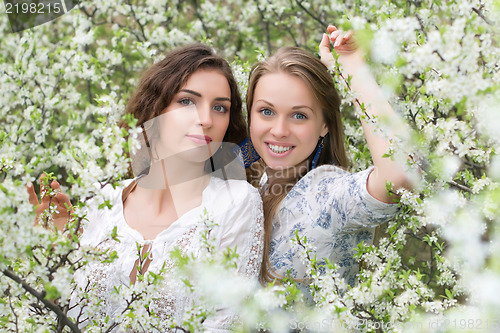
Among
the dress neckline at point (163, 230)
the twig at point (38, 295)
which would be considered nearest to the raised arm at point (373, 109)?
the dress neckline at point (163, 230)

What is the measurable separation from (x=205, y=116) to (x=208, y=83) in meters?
0.19

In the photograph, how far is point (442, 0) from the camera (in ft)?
9.46

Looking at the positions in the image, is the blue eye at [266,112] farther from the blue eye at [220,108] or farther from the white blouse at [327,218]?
the white blouse at [327,218]

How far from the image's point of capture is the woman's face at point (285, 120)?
7.81 ft

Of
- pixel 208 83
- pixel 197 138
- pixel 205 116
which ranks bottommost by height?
pixel 197 138

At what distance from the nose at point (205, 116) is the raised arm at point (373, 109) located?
64cm

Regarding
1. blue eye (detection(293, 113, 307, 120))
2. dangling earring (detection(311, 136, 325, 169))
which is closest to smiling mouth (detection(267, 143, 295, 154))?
blue eye (detection(293, 113, 307, 120))

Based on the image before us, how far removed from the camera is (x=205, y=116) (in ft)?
7.47

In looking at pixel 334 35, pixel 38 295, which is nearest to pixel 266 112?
pixel 334 35

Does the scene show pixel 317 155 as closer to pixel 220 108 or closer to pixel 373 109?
pixel 220 108

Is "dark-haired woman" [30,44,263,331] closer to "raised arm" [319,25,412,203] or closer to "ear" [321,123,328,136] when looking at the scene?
"ear" [321,123,328,136]

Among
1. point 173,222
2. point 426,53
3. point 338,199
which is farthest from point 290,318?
point 426,53

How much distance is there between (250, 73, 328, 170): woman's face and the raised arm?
0.97 feet

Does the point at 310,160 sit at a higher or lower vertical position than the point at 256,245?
higher
